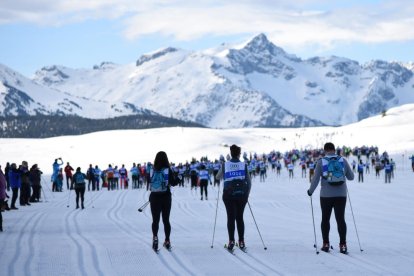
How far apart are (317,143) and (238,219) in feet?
400

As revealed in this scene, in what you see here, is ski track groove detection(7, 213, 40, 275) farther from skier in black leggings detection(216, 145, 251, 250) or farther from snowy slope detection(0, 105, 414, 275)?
skier in black leggings detection(216, 145, 251, 250)

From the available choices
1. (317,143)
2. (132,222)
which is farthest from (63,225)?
(317,143)

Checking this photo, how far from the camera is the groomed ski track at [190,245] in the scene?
10664mm

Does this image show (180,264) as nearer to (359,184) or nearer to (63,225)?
(63,225)

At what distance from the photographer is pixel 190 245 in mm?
13352

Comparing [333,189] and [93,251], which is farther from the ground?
[333,189]

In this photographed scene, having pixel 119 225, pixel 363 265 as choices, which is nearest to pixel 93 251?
pixel 363 265

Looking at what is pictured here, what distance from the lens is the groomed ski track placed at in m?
10.7

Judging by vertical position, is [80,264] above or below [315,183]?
below

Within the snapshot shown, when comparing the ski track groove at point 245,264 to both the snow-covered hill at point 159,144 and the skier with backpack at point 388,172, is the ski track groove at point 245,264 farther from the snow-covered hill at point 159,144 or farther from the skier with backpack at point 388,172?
the snow-covered hill at point 159,144

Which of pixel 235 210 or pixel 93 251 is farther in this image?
pixel 235 210

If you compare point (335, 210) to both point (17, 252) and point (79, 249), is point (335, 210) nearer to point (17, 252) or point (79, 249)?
point (79, 249)

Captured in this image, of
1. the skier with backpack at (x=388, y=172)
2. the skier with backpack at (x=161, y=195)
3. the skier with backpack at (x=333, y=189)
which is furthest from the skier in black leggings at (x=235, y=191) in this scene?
the skier with backpack at (x=388, y=172)

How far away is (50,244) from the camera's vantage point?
13.7 metres
